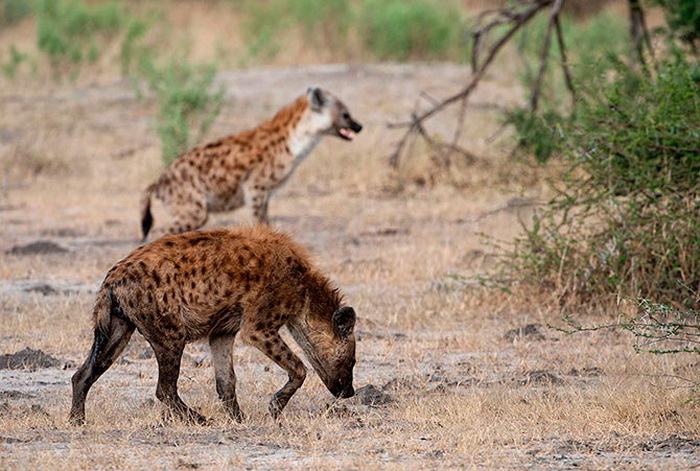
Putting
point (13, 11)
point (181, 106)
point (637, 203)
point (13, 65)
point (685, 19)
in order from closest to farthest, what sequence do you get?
point (637, 203) < point (685, 19) < point (181, 106) < point (13, 65) < point (13, 11)

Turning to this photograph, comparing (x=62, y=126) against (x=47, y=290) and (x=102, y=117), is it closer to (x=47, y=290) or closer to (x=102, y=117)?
(x=102, y=117)

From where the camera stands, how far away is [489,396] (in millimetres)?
6879

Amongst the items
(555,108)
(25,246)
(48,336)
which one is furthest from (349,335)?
(555,108)

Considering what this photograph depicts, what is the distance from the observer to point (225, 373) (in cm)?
651

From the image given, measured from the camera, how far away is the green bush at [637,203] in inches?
349

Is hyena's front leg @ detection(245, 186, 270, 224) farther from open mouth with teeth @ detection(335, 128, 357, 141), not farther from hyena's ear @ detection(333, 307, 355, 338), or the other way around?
hyena's ear @ detection(333, 307, 355, 338)

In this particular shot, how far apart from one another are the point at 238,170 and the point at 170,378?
5.29 meters

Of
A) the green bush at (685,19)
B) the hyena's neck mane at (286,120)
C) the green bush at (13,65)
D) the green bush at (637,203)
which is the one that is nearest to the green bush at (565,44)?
the green bush at (685,19)

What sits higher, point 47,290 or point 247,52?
point 247,52

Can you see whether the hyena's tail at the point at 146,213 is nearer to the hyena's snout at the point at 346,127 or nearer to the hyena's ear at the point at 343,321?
the hyena's snout at the point at 346,127

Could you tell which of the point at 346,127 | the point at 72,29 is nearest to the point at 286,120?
the point at 346,127

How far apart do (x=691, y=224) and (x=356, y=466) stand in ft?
13.5

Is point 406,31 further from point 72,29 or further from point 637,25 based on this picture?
point 637,25

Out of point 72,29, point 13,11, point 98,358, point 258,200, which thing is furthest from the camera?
point 13,11
